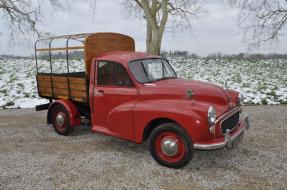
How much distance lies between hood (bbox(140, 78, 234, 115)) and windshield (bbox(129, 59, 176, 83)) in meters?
0.32

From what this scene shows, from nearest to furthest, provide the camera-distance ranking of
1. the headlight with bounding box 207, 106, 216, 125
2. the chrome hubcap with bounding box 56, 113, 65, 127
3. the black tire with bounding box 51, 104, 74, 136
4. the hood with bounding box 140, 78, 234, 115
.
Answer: the headlight with bounding box 207, 106, 216, 125
the hood with bounding box 140, 78, 234, 115
the black tire with bounding box 51, 104, 74, 136
the chrome hubcap with bounding box 56, 113, 65, 127

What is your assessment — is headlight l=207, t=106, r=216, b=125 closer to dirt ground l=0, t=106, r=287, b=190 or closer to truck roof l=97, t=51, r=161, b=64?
dirt ground l=0, t=106, r=287, b=190

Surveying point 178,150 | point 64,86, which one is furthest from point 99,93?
point 178,150

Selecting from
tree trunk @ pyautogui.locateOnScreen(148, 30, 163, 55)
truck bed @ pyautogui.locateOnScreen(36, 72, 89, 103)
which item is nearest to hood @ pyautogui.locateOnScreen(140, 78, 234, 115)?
truck bed @ pyautogui.locateOnScreen(36, 72, 89, 103)

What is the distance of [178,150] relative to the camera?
16.7 feet

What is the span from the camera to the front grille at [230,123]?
5.11 m

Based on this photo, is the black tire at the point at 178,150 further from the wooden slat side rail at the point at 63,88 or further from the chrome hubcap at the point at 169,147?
the wooden slat side rail at the point at 63,88

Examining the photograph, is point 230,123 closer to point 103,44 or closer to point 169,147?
point 169,147

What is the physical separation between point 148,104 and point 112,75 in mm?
1092

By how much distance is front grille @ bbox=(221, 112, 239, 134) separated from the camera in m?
5.11

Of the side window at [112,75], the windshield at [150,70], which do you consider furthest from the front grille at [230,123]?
the side window at [112,75]

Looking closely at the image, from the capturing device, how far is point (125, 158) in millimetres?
5691

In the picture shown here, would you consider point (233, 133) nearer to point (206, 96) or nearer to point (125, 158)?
point (206, 96)

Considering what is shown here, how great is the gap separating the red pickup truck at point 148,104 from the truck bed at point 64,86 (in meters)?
0.02
